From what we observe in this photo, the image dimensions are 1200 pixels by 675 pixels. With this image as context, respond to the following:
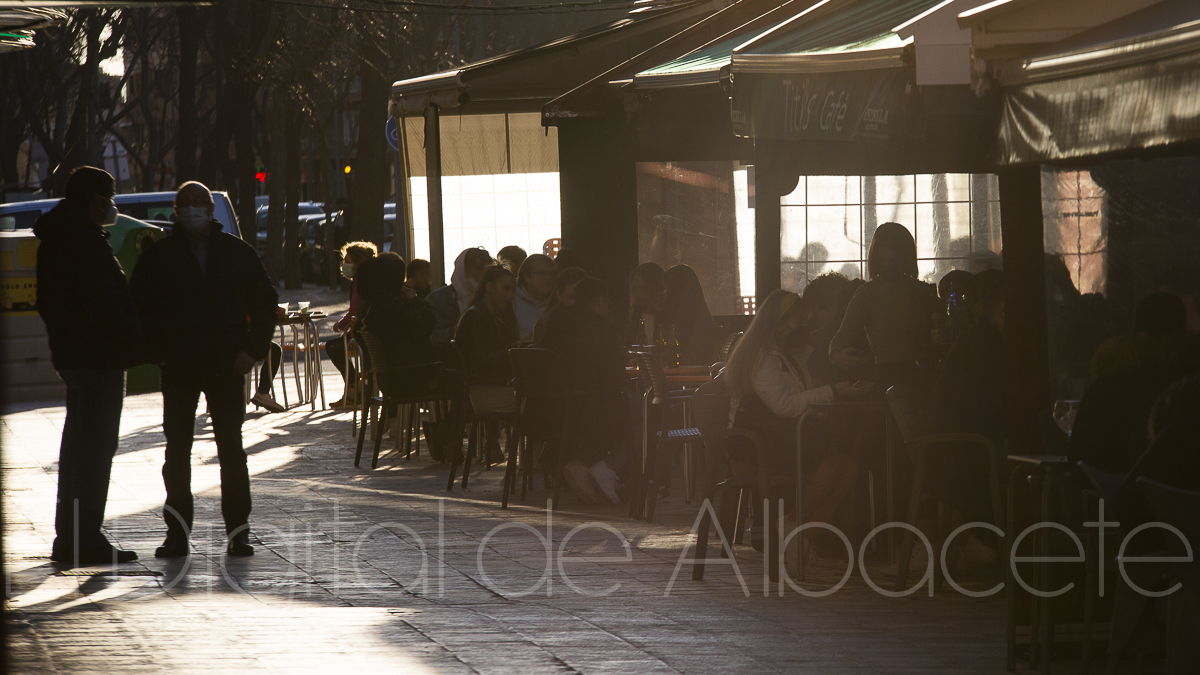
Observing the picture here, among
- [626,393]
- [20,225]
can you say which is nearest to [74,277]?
[626,393]

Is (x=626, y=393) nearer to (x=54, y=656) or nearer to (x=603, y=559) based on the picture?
(x=603, y=559)

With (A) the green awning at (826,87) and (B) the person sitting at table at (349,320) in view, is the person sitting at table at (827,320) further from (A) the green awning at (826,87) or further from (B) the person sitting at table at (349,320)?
(B) the person sitting at table at (349,320)

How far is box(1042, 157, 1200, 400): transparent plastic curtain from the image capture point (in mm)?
9312

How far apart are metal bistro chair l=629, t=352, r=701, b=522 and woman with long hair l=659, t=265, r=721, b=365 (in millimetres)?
1522

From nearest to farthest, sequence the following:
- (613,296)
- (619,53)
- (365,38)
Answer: (613,296) < (619,53) < (365,38)

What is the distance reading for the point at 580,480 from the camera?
9.47 meters

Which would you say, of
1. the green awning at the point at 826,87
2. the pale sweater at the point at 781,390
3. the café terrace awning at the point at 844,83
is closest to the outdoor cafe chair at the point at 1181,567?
the café terrace awning at the point at 844,83

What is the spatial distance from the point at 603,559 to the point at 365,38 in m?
20.4

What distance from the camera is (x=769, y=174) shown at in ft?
33.1

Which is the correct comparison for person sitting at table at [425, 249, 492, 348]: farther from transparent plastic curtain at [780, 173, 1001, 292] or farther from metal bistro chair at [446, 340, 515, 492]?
transparent plastic curtain at [780, 173, 1001, 292]

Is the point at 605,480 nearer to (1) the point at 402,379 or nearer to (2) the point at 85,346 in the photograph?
(1) the point at 402,379

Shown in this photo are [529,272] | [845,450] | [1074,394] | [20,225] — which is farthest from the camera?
[20,225]

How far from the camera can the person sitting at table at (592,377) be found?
930 cm

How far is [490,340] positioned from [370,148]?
17.2 meters
